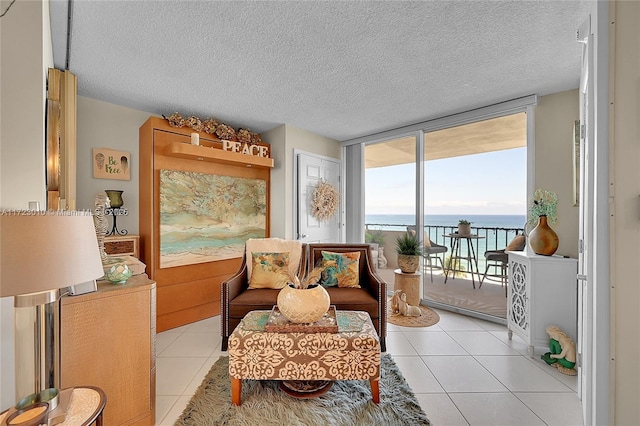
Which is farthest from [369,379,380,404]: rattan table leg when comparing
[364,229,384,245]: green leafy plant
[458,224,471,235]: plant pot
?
[364,229,384,245]: green leafy plant

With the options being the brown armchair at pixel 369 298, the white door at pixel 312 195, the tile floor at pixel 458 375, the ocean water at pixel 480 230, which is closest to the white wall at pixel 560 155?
the ocean water at pixel 480 230

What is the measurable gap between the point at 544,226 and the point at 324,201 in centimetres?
268

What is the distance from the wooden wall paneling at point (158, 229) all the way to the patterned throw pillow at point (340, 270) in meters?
1.48

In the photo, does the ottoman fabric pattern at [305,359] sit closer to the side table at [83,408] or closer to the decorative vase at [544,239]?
the side table at [83,408]

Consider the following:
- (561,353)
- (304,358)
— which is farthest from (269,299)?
(561,353)

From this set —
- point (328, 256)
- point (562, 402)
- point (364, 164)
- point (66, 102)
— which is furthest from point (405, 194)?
point (66, 102)

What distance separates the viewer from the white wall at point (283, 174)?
380 cm

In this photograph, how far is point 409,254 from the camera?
3.52 metres

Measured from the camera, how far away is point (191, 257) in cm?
320

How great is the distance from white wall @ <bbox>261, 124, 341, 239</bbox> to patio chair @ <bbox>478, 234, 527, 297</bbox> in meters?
2.62

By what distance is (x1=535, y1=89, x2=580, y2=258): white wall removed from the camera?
103 inches

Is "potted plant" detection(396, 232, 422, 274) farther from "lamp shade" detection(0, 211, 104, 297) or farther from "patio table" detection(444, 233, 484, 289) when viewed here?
"lamp shade" detection(0, 211, 104, 297)

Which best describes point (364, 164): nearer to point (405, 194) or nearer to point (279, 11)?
point (405, 194)

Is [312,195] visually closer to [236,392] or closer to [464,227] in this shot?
[464,227]
